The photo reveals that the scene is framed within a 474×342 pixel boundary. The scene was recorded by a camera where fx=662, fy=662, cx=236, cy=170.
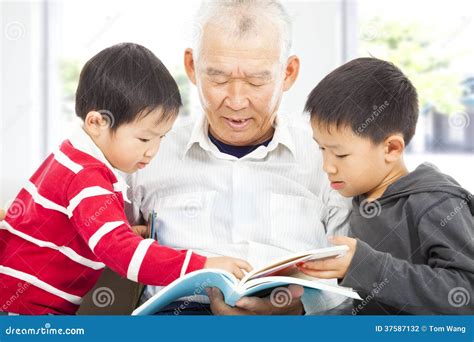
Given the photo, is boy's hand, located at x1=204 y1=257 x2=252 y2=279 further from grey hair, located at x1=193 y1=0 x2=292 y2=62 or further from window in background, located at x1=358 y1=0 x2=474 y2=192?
window in background, located at x1=358 y1=0 x2=474 y2=192

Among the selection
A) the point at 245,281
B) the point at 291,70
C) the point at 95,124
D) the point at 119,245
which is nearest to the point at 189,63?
the point at 291,70

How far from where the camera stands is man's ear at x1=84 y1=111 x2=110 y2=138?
1.47 metres

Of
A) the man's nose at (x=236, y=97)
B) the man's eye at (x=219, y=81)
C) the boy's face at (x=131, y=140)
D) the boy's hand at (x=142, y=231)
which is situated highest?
the man's eye at (x=219, y=81)

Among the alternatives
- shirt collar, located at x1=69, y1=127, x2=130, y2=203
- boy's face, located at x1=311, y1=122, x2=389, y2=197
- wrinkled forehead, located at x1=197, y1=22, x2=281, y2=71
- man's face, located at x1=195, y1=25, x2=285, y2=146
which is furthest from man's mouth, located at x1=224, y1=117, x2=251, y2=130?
shirt collar, located at x1=69, y1=127, x2=130, y2=203

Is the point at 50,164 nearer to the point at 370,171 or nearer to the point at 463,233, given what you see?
the point at 370,171

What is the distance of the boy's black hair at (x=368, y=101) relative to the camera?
145 cm

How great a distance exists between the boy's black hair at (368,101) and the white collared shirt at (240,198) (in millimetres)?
224

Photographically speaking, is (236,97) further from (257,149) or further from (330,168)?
(330,168)

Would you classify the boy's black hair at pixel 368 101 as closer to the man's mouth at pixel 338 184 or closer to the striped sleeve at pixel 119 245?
the man's mouth at pixel 338 184

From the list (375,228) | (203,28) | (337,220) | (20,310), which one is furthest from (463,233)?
(20,310)

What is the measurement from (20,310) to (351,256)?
0.71 m

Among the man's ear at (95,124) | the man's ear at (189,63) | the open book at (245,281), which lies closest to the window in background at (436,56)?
the man's ear at (189,63)

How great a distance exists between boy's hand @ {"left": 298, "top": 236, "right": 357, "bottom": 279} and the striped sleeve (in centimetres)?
21

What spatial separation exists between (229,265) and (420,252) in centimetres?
40
